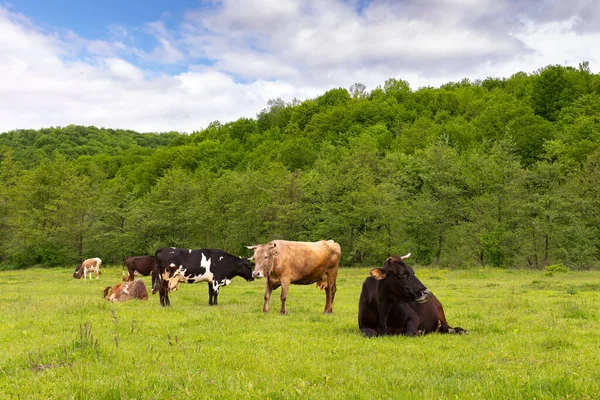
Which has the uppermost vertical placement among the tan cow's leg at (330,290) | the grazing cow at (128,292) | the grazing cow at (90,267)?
the tan cow's leg at (330,290)

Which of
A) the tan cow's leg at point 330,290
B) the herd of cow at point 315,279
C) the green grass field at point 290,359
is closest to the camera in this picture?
Answer: the green grass field at point 290,359

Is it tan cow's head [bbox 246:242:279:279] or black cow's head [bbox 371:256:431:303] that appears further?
tan cow's head [bbox 246:242:279:279]

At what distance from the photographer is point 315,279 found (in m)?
15.1

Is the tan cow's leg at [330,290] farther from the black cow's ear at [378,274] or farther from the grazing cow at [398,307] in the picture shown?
the black cow's ear at [378,274]

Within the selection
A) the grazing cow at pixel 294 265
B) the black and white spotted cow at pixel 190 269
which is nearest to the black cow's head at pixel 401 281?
the grazing cow at pixel 294 265

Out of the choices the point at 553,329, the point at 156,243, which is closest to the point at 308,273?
Answer: the point at 553,329

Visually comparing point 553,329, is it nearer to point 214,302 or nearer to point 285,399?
point 285,399

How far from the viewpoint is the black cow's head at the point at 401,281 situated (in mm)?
9452

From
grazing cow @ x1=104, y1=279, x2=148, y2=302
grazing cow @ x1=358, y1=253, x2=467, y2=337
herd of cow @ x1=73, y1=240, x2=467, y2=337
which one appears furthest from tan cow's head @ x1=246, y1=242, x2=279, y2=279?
grazing cow @ x1=104, y1=279, x2=148, y2=302

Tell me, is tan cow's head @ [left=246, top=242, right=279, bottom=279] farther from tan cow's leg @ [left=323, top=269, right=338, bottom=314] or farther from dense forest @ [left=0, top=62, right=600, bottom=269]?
dense forest @ [left=0, top=62, right=600, bottom=269]

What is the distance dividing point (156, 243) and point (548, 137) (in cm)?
6544

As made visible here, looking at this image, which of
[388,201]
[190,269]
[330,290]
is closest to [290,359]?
[330,290]

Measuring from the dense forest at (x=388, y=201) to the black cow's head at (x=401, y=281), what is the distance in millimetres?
36614

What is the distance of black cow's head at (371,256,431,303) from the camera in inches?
372
